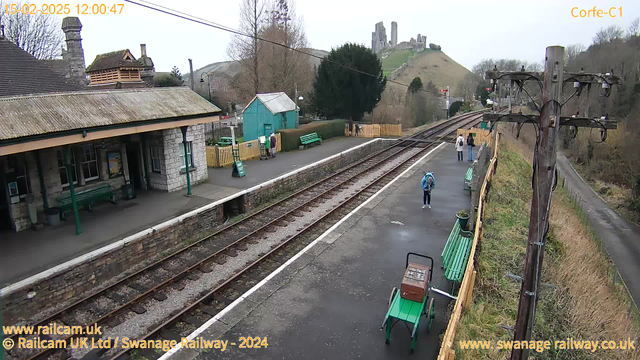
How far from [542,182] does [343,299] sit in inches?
181

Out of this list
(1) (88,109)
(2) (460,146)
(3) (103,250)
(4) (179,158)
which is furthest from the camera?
(2) (460,146)

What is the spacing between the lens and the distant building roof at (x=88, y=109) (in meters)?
10.4

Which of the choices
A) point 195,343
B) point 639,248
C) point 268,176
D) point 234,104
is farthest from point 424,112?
point 195,343

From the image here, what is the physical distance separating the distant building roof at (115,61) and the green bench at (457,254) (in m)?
15.4

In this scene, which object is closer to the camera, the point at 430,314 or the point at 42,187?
the point at 430,314

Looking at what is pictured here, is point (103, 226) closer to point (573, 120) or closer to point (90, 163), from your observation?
point (90, 163)

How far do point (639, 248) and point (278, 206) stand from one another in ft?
59.0

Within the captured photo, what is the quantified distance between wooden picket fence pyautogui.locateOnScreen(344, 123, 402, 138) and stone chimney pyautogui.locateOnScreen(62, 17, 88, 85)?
18.9 m

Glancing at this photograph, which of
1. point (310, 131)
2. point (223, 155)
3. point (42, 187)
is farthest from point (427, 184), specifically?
point (310, 131)

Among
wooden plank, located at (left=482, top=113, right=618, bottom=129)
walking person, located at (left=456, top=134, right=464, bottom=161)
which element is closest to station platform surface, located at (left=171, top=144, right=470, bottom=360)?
wooden plank, located at (left=482, top=113, right=618, bottom=129)

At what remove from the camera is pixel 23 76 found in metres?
14.1

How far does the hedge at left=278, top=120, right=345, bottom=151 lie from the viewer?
2506cm

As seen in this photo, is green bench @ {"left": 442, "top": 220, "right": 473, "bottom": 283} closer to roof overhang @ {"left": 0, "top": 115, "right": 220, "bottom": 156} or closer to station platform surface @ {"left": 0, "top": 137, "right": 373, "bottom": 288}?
station platform surface @ {"left": 0, "top": 137, "right": 373, "bottom": 288}

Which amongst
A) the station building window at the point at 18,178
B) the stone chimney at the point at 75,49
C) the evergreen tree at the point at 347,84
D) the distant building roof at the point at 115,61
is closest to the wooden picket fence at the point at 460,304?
the station building window at the point at 18,178
